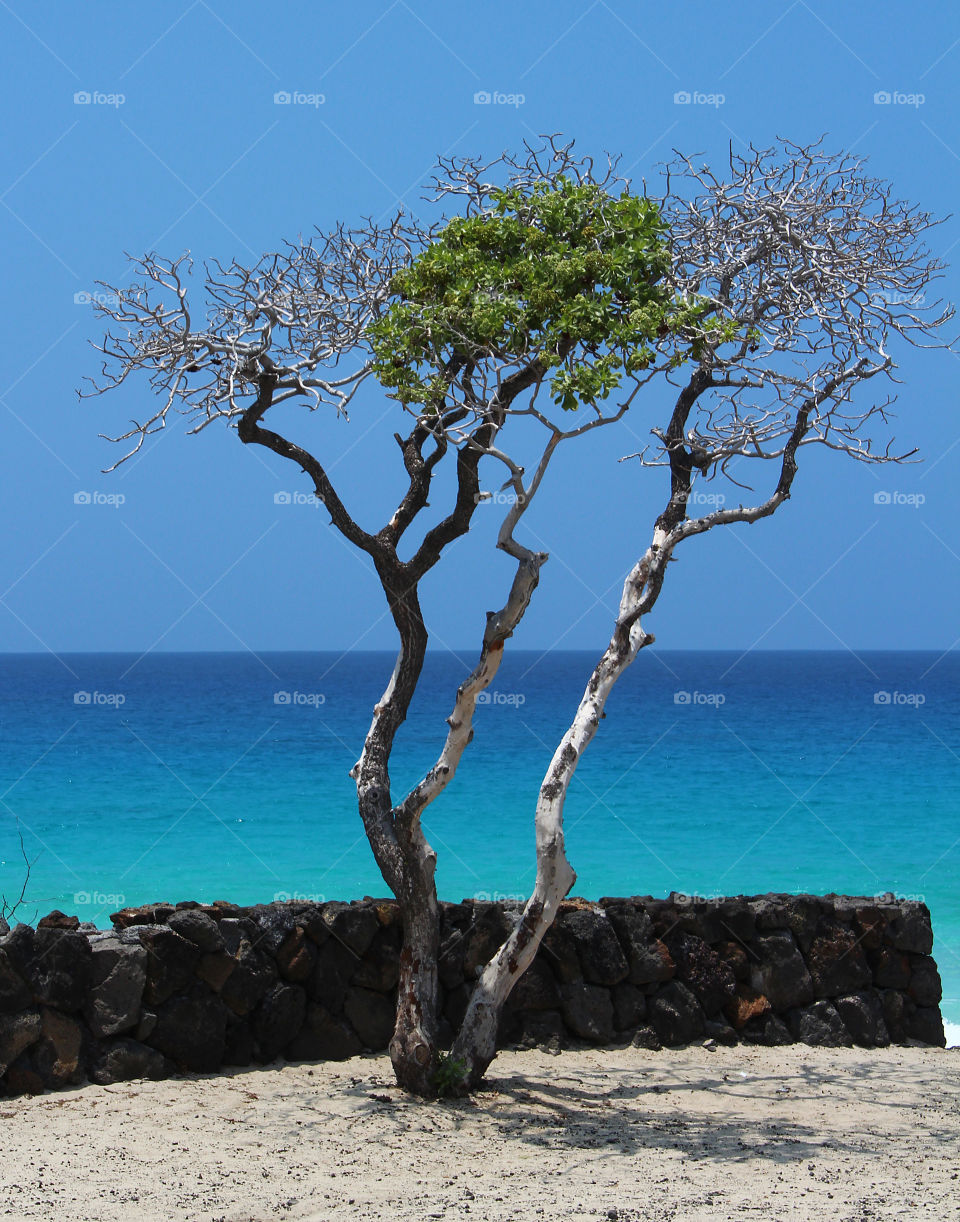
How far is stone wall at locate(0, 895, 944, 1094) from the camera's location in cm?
720

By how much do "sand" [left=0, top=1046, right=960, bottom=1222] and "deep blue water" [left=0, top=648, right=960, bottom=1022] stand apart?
484cm

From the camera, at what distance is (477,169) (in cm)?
840

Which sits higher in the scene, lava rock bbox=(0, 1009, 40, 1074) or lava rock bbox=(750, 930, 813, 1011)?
lava rock bbox=(750, 930, 813, 1011)

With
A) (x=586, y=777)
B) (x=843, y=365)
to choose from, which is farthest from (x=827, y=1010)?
(x=586, y=777)

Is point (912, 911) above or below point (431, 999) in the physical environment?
above

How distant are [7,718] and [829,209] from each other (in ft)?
148

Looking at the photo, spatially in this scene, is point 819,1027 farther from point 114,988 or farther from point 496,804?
point 496,804

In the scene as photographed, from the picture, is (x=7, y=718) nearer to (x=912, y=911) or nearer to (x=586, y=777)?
(x=586, y=777)

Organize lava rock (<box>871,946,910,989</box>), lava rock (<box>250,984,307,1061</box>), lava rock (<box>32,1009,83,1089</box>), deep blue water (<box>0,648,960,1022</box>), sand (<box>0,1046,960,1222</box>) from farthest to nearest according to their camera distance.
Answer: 1. deep blue water (<box>0,648,960,1022</box>)
2. lava rock (<box>871,946,910,989</box>)
3. lava rock (<box>250,984,307,1061</box>)
4. lava rock (<box>32,1009,83,1089</box>)
5. sand (<box>0,1046,960,1222</box>)

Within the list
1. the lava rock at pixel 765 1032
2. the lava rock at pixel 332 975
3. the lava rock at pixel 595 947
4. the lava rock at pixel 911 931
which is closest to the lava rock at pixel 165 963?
the lava rock at pixel 332 975

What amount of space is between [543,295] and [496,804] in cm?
2015

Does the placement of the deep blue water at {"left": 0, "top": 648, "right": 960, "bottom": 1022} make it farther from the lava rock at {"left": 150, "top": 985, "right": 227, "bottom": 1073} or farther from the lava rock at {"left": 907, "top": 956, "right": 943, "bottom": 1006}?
the lava rock at {"left": 150, "top": 985, "right": 227, "bottom": 1073}

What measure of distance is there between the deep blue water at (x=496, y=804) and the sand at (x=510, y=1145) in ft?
15.9

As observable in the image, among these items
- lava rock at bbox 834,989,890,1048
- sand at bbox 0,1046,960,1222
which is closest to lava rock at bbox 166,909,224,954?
sand at bbox 0,1046,960,1222
